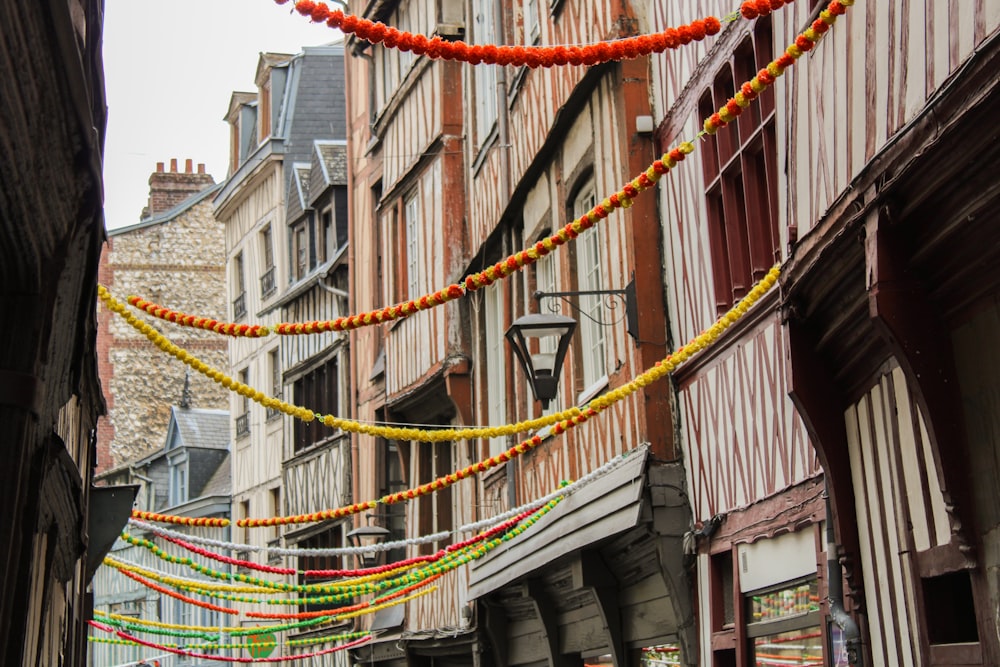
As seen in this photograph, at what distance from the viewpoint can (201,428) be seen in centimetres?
3048

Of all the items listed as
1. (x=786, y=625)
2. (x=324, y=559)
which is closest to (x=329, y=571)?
(x=786, y=625)

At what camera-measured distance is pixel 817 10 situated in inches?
232

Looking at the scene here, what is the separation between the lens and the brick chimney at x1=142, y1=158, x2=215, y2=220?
3609 cm

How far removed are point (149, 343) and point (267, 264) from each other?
8.21 m

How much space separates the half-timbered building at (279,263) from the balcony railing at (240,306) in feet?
0.08

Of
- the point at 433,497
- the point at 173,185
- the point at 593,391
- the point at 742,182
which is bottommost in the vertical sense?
the point at 593,391

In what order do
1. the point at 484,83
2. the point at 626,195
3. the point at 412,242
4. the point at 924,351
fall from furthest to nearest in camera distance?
the point at 412,242
the point at 484,83
the point at 626,195
the point at 924,351

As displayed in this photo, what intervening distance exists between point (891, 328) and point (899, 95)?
0.77 m

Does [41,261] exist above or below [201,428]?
below

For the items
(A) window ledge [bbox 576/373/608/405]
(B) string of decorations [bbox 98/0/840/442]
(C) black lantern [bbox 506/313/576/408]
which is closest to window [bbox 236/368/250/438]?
(A) window ledge [bbox 576/373/608/405]

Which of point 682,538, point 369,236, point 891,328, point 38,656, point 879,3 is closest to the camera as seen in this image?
point 891,328

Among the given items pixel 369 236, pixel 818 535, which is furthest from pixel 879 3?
pixel 369 236

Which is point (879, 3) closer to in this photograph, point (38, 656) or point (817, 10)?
point (817, 10)

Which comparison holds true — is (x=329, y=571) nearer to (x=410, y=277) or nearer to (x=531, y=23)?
(x=531, y=23)
